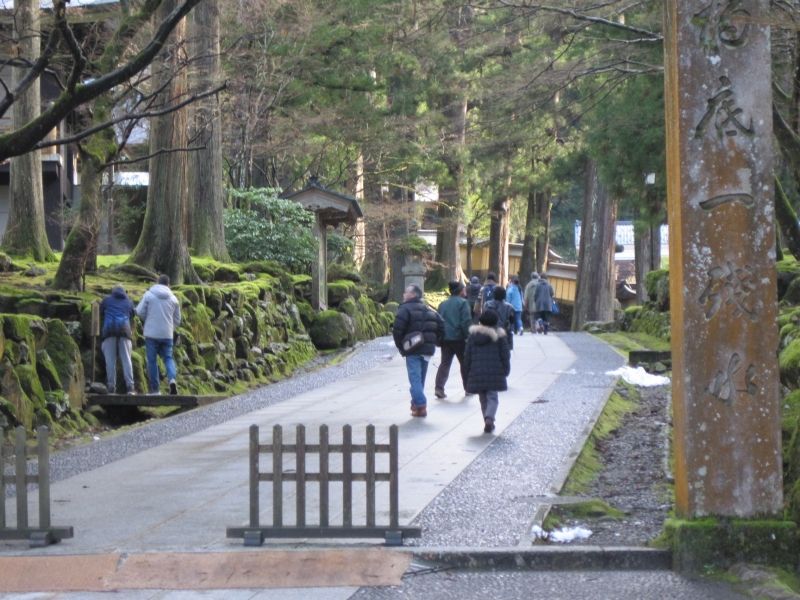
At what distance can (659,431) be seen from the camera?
47.4 feet

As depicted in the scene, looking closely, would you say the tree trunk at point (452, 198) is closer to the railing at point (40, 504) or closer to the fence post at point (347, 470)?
the fence post at point (347, 470)

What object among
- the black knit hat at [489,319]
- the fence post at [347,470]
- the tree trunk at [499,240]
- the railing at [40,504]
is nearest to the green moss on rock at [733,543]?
the fence post at [347,470]

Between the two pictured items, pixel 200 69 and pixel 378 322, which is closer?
pixel 200 69

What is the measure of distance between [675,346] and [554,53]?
1196cm

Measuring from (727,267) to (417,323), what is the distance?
6.68 m

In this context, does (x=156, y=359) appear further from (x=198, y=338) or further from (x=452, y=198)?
(x=452, y=198)

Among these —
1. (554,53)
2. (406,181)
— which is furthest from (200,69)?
(406,181)

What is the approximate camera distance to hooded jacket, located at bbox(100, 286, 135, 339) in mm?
15906

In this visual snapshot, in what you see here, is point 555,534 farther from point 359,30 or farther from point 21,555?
point 359,30

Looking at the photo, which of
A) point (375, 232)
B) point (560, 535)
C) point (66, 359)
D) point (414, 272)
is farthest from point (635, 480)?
point (375, 232)

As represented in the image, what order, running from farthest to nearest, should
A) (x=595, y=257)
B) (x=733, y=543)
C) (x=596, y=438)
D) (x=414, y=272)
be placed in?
1. (x=595, y=257)
2. (x=414, y=272)
3. (x=596, y=438)
4. (x=733, y=543)

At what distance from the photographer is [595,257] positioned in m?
34.2

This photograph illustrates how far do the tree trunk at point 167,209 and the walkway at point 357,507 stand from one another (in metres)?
3.89

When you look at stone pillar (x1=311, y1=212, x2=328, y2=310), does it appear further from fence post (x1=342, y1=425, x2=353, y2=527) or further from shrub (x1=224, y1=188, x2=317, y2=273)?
fence post (x1=342, y1=425, x2=353, y2=527)
